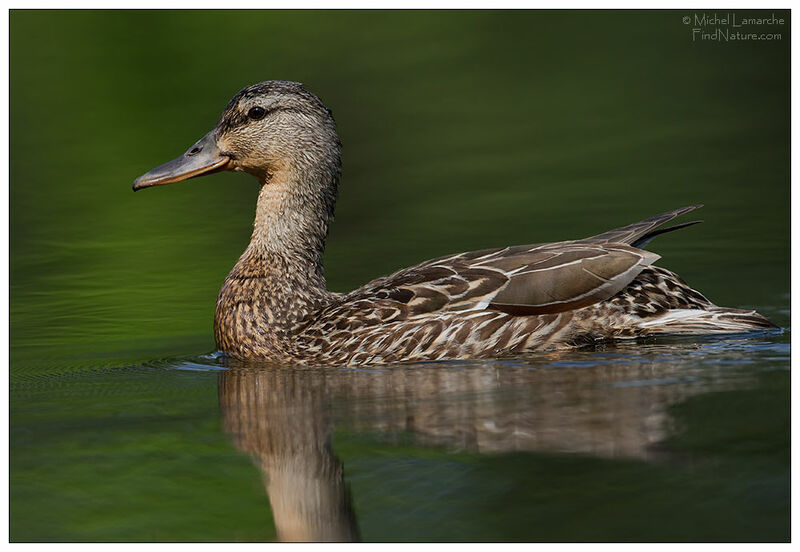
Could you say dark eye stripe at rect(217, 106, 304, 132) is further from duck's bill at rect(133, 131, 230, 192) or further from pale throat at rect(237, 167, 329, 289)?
pale throat at rect(237, 167, 329, 289)

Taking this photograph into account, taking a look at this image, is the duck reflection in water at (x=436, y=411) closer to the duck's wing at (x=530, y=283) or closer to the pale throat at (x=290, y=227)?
the duck's wing at (x=530, y=283)

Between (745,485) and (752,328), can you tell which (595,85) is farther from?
(745,485)

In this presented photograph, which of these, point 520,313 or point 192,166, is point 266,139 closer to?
point 192,166

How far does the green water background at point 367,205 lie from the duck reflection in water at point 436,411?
15 centimetres

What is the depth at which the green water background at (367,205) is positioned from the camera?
19.3 feet

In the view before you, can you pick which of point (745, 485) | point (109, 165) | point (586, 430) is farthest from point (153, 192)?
point (745, 485)

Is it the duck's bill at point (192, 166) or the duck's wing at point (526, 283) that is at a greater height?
the duck's bill at point (192, 166)

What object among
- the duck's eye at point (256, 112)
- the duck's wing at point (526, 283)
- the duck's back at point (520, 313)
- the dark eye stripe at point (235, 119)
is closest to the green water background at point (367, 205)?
the duck's back at point (520, 313)

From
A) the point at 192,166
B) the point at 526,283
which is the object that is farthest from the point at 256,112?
the point at 526,283

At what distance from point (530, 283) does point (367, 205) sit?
16.7ft

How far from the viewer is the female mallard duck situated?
325 inches

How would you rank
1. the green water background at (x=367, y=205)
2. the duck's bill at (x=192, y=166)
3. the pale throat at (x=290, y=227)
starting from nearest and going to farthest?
Answer: the green water background at (x=367, y=205), the duck's bill at (x=192, y=166), the pale throat at (x=290, y=227)

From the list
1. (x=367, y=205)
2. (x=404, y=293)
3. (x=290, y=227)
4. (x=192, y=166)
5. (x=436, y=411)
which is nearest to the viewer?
(x=436, y=411)

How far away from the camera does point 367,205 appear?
13.2 m
